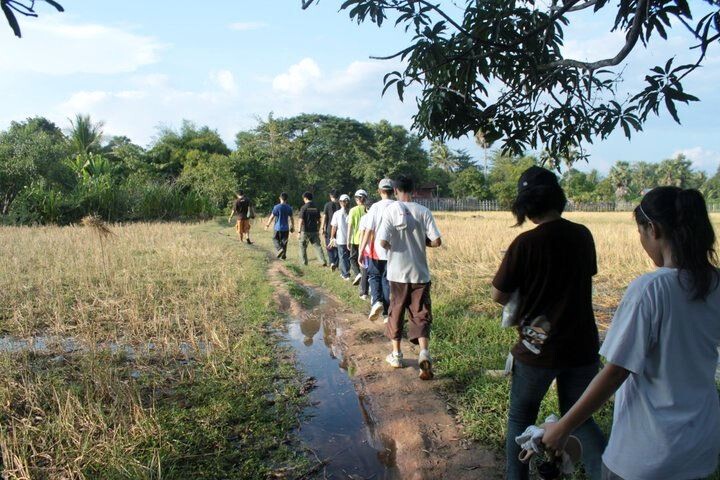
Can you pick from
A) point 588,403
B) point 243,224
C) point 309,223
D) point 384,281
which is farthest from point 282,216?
point 588,403

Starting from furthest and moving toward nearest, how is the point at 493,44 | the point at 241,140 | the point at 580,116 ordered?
Answer: 1. the point at 241,140
2. the point at 580,116
3. the point at 493,44

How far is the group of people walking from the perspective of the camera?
1622mm

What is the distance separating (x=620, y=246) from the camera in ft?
39.1

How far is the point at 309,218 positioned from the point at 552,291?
8.90 m

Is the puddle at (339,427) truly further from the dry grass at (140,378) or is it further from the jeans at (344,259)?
the jeans at (344,259)

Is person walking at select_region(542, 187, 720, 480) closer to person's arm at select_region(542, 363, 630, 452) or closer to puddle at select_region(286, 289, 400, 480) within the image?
person's arm at select_region(542, 363, 630, 452)

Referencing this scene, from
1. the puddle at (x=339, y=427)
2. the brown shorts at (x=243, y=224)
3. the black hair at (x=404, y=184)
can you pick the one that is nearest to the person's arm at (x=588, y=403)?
the puddle at (x=339, y=427)

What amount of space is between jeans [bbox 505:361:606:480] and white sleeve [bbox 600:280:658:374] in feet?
2.94

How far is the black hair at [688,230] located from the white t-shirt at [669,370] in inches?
1.9

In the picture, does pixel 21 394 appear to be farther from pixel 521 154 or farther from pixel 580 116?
Answer: pixel 580 116

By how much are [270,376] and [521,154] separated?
115 inches

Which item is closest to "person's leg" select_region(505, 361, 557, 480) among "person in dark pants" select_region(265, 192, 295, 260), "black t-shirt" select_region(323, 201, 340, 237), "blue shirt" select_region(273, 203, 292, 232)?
"black t-shirt" select_region(323, 201, 340, 237)

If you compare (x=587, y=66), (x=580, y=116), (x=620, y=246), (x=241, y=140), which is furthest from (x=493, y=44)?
(x=241, y=140)

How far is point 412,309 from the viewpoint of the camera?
186 inches
